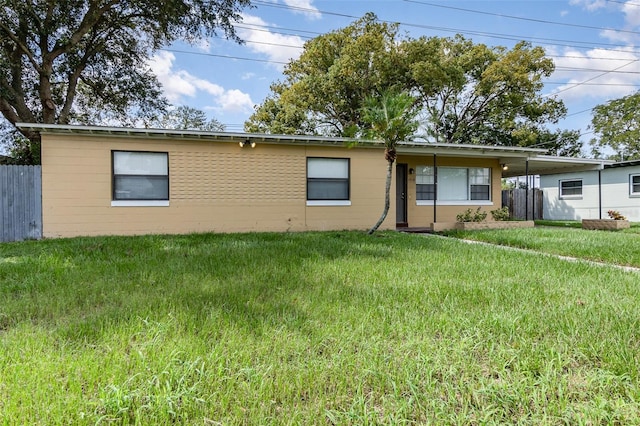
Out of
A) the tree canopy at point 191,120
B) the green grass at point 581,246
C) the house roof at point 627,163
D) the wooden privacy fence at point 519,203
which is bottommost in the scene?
the green grass at point 581,246

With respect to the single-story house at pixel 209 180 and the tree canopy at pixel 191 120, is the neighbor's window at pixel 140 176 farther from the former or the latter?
the tree canopy at pixel 191 120

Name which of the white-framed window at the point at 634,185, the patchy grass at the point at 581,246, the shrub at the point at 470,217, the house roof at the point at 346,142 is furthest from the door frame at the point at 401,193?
the white-framed window at the point at 634,185

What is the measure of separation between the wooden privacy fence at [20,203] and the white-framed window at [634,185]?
20.7m

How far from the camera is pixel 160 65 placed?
14.4 meters

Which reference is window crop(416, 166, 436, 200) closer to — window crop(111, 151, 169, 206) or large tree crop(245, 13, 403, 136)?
large tree crop(245, 13, 403, 136)

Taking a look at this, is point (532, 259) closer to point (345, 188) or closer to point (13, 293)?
point (345, 188)

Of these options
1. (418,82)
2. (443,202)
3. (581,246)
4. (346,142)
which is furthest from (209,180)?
(418,82)

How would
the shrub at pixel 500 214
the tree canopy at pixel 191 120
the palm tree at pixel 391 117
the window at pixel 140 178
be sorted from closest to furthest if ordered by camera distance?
the palm tree at pixel 391 117, the window at pixel 140 178, the shrub at pixel 500 214, the tree canopy at pixel 191 120

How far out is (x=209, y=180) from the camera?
8.87 m

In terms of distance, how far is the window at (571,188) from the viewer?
1612 centimetres

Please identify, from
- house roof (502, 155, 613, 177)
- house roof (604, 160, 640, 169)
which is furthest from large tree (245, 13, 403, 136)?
house roof (604, 160, 640, 169)

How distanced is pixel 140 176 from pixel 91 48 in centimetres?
758

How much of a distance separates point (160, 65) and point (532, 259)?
15490mm

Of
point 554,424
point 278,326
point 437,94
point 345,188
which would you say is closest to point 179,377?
point 278,326
